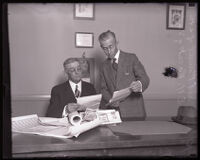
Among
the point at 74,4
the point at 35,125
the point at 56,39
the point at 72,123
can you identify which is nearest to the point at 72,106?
the point at 72,123

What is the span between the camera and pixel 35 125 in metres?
1.07

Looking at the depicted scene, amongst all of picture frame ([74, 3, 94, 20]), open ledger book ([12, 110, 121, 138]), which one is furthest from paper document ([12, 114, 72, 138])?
picture frame ([74, 3, 94, 20])

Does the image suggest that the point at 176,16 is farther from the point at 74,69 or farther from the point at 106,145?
the point at 106,145

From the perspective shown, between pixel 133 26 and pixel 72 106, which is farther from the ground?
pixel 133 26

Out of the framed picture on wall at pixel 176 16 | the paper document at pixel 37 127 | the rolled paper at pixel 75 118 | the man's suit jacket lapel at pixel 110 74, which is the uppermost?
the framed picture on wall at pixel 176 16

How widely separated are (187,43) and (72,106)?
1.87 ft

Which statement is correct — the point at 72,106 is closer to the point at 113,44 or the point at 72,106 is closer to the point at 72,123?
the point at 72,123

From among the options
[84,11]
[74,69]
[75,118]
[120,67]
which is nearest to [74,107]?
[75,118]

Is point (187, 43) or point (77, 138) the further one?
point (187, 43)

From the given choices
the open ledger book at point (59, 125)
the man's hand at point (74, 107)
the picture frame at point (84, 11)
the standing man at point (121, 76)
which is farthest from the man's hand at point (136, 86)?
the picture frame at point (84, 11)

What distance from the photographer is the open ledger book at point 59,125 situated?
3.21ft

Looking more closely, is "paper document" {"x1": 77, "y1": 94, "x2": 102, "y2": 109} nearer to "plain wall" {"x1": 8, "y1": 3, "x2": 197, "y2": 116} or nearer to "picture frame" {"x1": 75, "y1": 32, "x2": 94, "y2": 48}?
"plain wall" {"x1": 8, "y1": 3, "x2": 197, "y2": 116}

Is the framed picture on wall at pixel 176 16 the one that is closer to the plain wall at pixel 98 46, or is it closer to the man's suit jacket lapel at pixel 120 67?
the plain wall at pixel 98 46

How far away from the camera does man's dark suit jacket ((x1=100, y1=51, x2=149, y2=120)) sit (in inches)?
42.4
